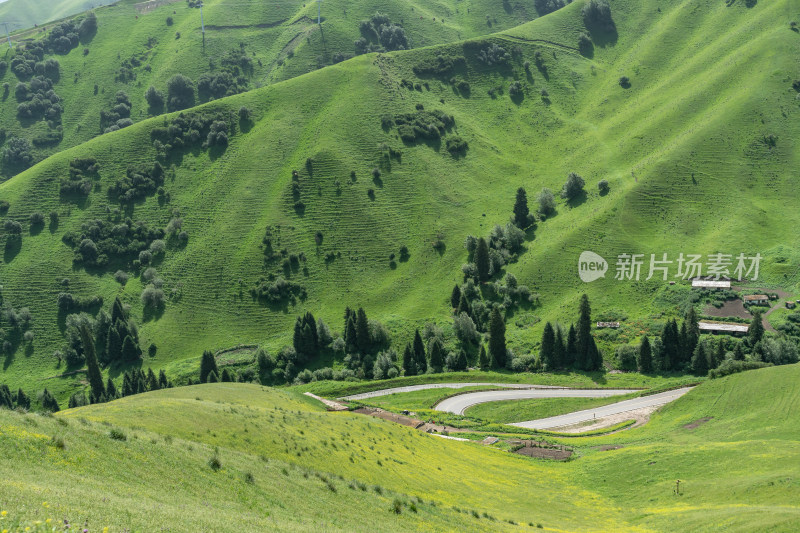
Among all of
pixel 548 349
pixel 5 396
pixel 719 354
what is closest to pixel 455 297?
pixel 548 349

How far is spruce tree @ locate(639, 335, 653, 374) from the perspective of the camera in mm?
108125

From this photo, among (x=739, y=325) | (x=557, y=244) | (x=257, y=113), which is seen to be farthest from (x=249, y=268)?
(x=739, y=325)

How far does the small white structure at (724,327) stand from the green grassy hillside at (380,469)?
38359 millimetres

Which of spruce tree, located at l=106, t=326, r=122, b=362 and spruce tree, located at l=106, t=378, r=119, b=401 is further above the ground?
spruce tree, located at l=106, t=326, r=122, b=362

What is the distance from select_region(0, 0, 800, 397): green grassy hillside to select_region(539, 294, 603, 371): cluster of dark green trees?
803 centimetres

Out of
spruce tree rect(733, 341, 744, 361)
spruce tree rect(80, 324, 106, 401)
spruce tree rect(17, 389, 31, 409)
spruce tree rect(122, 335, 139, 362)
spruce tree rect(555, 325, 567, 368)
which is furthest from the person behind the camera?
spruce tree rect(122, 335, 139, 362)

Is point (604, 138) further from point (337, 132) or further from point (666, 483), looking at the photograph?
point (666, 483)

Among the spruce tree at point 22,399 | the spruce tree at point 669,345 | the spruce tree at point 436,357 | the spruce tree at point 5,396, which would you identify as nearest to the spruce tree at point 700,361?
the spruce tree at point 669,345

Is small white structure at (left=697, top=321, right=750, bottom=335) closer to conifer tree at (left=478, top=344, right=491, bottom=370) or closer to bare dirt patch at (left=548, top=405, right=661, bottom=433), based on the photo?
bare dirt patch at (left=548, top=405, right=661, bottom=433)

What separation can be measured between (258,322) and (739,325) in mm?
110947

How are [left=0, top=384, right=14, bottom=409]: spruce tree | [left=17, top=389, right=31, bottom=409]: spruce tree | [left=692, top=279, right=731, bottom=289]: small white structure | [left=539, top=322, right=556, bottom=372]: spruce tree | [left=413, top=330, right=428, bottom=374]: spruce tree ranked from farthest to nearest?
[left=692, top=279, right=731, bottom=289]: small white structure < [left=413, top=330, right=428, bottom=374]: spruce tree < [left=539, top=322, right=556, bottom=372]: spruce tree < [left=17, top=389, right=31, bottom=409]: spruce tree < [left=0, top=384, right=14, bottom=409]: spruce tree

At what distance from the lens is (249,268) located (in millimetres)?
149000

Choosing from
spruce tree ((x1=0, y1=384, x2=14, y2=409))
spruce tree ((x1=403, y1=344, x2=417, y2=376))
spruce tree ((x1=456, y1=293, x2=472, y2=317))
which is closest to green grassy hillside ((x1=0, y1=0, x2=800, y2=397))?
spruce tree ((x1=456, y1=293, x2=472, y2=317))

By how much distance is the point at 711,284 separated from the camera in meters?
125
